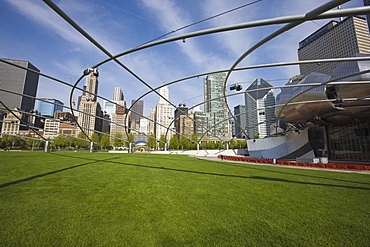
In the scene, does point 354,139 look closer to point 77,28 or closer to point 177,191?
point 177,191

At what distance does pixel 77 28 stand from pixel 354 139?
47363mm

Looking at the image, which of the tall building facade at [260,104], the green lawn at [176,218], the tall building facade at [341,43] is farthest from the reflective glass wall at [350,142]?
the tall building facade at [341,43]

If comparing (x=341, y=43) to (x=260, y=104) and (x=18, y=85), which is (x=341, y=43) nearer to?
(x=260, y=104)

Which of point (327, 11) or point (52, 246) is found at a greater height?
point (327, 11)

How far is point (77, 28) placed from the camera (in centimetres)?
715

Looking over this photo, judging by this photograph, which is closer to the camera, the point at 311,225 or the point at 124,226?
the point at 124,226

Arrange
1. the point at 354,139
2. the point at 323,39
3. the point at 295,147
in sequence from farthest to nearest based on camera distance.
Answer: the point at 323,39 < the point at 295,147 < the point at 354,139

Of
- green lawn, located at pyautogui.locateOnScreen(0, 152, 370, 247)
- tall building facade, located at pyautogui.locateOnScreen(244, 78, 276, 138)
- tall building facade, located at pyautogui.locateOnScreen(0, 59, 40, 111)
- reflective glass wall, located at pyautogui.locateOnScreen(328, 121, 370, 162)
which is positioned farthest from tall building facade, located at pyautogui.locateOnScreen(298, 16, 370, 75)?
tall building facade, located at pyautogui.locateOnScreen(0, 59, 40, 111)

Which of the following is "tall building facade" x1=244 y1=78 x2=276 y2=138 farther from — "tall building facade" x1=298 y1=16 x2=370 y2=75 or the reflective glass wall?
"tall building facade" x1=298 y1=16 x2=370 y2=75

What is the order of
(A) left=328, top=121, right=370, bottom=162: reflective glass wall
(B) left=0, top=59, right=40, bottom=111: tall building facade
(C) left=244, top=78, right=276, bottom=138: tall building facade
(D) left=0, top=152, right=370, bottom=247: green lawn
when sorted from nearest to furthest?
(D) left=0, top=152, right=370, bottom=247: green lawn
(C) left=244, top=78, right=276, bottom=138: tall building facade
(A) left=328, top=121, right=370, bottom=162: reflective glass wall
(B) left=0, top=59, right=40, bottom=111: tall building facade

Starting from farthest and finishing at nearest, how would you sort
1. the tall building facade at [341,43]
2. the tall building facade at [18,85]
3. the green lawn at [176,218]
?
the tall building facade at [18,85] < the tall building facade at [341,43] < the green lawn at [176,218]

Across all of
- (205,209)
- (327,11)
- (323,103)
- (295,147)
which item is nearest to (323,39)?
(295,147)

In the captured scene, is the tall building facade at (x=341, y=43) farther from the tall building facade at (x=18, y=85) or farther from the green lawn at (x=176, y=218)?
the tall building facade at (x=18, y=85)

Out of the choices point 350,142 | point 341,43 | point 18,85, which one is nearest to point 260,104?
point 341,43
